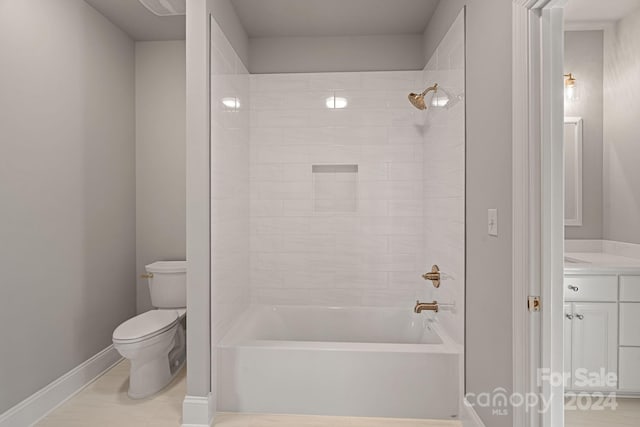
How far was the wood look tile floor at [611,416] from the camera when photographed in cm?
192

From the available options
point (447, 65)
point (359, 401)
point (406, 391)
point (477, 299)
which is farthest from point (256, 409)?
point (447, 65)

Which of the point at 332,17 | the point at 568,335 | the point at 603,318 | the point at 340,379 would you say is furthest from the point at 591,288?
the point at 332,17

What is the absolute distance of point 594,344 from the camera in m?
1.90

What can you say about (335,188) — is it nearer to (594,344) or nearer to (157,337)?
(157,337)

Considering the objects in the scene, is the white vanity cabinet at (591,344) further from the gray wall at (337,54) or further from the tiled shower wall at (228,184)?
the gray wall at (337,54)

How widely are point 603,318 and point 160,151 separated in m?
3.26

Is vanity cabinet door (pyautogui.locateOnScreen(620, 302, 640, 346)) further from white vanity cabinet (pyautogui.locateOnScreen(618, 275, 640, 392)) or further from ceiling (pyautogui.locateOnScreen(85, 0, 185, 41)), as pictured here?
ceiling (pyautogui.locateOnScreen(85, 0, 185, 41))

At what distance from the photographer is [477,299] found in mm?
2020

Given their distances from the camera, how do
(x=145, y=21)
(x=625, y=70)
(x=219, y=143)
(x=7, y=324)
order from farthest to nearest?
(x=145, y=21), (x=219, y=143), (x=7, y=324), (x=625, y=70)

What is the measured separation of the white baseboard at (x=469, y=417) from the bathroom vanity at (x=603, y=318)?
0.45m

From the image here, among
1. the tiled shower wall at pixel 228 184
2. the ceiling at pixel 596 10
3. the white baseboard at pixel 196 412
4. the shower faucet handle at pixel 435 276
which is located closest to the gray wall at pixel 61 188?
the white baseboard at pixel 196 412

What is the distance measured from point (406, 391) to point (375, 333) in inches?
34.8

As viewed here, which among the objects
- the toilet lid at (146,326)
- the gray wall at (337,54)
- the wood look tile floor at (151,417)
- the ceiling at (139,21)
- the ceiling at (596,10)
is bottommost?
the wood look tile floor at (151,417)

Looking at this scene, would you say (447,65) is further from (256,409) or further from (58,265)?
(58,265)
